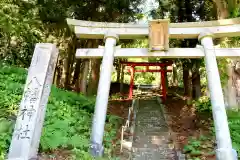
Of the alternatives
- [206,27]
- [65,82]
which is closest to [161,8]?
[65,82]

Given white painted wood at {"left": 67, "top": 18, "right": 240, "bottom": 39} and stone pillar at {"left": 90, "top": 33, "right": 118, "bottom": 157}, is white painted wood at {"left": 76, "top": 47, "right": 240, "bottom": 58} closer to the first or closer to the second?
stone pillar at {"left": 90, "top": 33, "right": 118, "bottom": 157}

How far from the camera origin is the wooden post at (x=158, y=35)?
795 centimetres

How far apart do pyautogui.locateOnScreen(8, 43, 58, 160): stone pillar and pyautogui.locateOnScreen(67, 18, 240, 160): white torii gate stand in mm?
2231

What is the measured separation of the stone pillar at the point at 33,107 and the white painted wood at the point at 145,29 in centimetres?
321

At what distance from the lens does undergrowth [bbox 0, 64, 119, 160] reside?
5902 millimetres

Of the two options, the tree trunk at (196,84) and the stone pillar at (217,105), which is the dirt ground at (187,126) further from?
the tree trunk at (196,84)

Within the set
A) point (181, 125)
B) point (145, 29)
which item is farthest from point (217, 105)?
point (181, 125)

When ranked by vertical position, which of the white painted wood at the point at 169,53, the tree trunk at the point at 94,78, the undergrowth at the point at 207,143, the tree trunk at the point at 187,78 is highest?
the tree trunk at the point at 187,78

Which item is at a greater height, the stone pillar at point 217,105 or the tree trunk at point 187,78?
the tree trunk at point 187,78

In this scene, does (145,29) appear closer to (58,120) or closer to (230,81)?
(58,120)

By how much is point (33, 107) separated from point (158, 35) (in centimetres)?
443

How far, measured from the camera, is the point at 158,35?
8.04 meters

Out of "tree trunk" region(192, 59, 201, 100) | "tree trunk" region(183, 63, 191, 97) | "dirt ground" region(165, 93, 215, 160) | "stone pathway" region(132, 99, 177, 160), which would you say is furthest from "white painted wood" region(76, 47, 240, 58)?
"tree trunk" region(183, 63, 191, 97)

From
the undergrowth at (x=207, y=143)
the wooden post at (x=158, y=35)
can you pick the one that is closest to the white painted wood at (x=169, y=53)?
the wooden post at (x=158, y=35)
